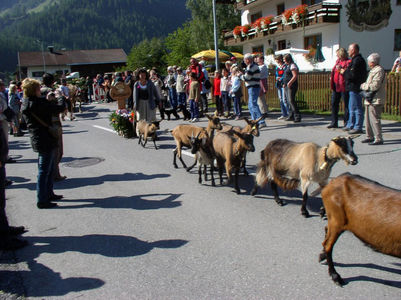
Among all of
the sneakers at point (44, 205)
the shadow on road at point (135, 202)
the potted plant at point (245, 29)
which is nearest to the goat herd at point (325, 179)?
the shadow on road at point (135, 202)

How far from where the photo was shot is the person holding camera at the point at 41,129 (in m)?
5.94

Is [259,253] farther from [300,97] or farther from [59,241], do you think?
[300,97]

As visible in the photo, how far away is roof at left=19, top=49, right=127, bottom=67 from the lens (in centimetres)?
8625

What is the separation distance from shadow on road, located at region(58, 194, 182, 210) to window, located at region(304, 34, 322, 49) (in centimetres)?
2633

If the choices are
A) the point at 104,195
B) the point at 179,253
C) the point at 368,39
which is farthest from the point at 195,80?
the point at 368,39

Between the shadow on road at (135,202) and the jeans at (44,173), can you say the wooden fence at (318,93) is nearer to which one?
the shadow on road at (135,202)

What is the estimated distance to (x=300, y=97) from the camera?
635 inches

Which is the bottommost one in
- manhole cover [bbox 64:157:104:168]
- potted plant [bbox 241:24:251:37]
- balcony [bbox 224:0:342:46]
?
manhole cover [bbox 64:157:104:168]

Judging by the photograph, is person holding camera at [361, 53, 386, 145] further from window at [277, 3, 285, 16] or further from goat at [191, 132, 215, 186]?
window at [277, 3, 285, 16]

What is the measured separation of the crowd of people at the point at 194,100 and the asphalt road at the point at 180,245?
0.60m

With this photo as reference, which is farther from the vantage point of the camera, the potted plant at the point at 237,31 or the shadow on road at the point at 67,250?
the potted plant at the point at 237,31

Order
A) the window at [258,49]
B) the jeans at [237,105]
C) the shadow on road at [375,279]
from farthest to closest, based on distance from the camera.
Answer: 1. the window at [258,49]
2. the jeans at [237,105]
3. the shadow on road at [375,279]

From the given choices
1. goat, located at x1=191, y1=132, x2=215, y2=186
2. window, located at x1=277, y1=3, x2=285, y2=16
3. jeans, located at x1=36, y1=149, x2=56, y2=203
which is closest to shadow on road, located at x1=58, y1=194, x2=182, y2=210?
jeans, located at x1=36, y1=149, x2=56, y2=203

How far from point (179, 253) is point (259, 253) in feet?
2.99
